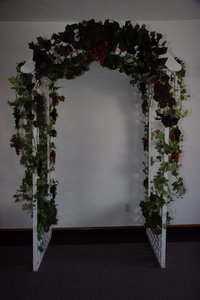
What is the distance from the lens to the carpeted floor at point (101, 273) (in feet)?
8.10

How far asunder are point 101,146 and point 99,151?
7cm

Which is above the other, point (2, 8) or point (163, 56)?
point (2, 8)

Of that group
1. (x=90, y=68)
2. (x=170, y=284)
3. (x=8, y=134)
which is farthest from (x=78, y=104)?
(x=170, y=284)

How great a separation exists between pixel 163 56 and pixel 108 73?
1.23 m

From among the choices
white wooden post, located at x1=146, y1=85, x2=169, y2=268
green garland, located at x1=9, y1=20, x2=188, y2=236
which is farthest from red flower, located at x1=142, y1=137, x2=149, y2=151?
green garland, located at x1=9, y1=20, x2=188, y2=236

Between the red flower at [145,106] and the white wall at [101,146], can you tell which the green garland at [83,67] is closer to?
the red flower at [145,106]

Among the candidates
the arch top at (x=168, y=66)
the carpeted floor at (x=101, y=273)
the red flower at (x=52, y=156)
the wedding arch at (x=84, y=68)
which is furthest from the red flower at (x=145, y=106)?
the carpeted floor at (x=101, y=273)

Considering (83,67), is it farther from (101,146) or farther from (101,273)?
(101,273)

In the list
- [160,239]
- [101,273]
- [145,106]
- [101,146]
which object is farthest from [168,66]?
[101,273]

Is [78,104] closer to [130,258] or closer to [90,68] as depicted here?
[90,68]

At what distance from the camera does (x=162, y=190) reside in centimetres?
282

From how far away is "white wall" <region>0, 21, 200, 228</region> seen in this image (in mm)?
3770

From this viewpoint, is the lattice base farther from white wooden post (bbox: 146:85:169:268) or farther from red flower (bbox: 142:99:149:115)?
red flower (bbox: 142:99:149:115)

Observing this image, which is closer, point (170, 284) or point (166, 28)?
point (170, 284)
